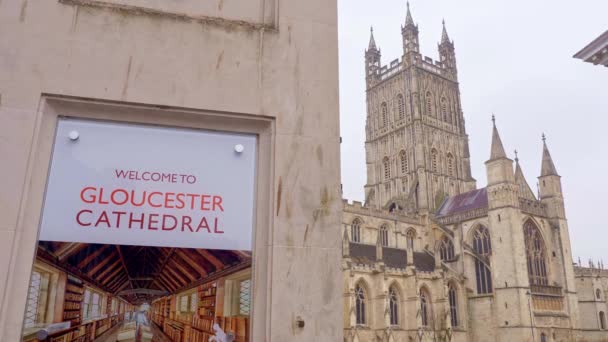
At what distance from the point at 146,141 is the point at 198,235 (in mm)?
1067

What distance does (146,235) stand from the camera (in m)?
4.49

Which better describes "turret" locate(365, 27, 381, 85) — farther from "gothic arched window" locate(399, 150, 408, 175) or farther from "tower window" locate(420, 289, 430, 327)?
"tower window" locate(420, 289, 430, 327)

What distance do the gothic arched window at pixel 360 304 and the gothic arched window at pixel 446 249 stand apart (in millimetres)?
15262

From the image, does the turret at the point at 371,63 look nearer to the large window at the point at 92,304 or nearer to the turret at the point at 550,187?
the turret at the point at 550,187

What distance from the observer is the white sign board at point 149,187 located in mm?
4434

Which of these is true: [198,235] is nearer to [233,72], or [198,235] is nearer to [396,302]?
[233,72]

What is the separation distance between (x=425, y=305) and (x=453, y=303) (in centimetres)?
396

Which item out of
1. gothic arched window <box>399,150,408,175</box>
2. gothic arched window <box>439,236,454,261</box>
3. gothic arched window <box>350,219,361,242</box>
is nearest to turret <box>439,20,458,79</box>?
gothic arched window <box>399,150,408,175</box>

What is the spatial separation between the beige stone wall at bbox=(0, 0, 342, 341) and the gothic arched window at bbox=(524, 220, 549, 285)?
48497 millimetres

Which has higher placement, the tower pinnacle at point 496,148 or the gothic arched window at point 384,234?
the tower pinnacle at point 496,148

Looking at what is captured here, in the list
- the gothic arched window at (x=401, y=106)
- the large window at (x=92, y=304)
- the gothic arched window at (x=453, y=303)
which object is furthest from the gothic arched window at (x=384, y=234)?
the large window at (x=92, y=304)

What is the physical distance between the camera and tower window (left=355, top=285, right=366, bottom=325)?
3947 cm

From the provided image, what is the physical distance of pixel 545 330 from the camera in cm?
4416

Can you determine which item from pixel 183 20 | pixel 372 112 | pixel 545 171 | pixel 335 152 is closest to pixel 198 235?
pixel 335 152
